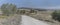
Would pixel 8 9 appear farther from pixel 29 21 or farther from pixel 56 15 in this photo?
pixel 56 15

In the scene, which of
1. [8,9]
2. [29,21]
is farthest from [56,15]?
[8,9]

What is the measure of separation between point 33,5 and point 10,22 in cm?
101

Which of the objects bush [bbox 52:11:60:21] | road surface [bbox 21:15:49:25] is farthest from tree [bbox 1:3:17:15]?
bush [bbox 52:11:60:21]

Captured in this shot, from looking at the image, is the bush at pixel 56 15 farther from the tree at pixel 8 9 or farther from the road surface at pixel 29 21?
the tree at pixel 8 9

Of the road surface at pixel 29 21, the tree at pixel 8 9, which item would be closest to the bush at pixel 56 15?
the road surface at pixel 29 21

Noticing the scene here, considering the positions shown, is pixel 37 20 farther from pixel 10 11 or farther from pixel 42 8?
pixel 10 11

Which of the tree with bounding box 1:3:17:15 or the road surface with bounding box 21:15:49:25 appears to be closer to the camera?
the tree with bounding box 1:3:17:15

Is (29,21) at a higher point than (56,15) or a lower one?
lower

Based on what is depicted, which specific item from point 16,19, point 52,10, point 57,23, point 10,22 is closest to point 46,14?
point 52,10

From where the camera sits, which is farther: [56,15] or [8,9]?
[56,15]

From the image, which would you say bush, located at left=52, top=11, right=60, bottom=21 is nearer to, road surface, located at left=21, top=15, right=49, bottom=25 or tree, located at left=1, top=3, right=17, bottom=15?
road surface, located at left=21, top=15, right=49, bottom=25

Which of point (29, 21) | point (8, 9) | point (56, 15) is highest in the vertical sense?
point (8, 9)

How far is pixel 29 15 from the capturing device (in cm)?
367

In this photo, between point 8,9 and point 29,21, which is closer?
point 8,9
